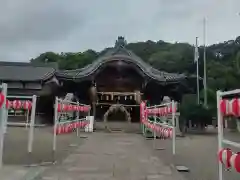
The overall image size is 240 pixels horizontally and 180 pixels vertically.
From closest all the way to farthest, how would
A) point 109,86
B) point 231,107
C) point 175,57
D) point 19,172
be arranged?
point 231,107
point 19,172
point 109,86
point 175,57

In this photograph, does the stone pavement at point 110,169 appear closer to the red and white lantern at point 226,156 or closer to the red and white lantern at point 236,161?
the red and white lantern at point 226,156

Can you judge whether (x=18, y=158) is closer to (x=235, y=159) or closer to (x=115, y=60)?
(x=235, y=159)

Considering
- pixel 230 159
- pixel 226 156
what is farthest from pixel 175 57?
pixel 230 159

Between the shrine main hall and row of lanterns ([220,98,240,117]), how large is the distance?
18.1 m

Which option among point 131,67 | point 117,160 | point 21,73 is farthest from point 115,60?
point 117,160

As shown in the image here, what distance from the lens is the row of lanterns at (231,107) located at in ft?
11.6

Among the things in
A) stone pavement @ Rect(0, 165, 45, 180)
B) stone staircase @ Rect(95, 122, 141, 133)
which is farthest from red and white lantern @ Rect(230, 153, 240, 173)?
stone staircase @ Rect(95, 122, 141, 133)

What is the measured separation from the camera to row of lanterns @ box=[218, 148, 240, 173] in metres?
3.36

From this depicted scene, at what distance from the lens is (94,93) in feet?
75.9

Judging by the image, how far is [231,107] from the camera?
3732 mm

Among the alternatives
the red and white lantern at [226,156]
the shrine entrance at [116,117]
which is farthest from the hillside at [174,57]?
the red and white lantern at [226,156]

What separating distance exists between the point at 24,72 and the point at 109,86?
26.0 ft

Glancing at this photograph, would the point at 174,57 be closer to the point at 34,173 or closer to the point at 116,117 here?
the point at 116,117

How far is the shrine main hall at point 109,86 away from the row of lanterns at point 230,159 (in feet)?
60.3
